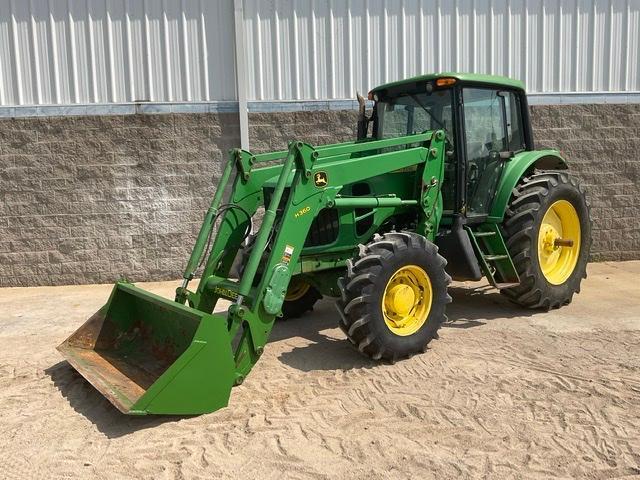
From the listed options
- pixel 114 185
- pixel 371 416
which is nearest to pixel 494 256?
pixel 371 416

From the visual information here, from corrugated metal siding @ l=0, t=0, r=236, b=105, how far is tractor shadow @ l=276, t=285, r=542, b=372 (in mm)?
3950

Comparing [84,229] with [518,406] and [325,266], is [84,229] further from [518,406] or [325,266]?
[518,406]

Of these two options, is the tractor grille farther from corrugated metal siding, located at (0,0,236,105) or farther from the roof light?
corrugated metal siding, located at (0,0,236,105)

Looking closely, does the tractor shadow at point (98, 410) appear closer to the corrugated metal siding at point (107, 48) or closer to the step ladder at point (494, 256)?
the step ladder at point (494, 256)

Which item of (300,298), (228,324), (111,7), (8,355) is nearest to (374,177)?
(300,298)

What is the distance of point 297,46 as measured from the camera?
8102 millimetres

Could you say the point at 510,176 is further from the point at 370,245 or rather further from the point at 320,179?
the point at 320,179

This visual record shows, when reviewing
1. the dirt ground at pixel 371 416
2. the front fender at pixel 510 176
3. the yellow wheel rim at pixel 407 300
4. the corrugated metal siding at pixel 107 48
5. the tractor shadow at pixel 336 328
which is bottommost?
the dirt ground at pixel 371 416

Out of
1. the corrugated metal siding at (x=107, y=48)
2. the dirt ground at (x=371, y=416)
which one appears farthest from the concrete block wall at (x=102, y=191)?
the dirt ground at (x=371, y=416)

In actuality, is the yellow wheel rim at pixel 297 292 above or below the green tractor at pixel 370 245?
below

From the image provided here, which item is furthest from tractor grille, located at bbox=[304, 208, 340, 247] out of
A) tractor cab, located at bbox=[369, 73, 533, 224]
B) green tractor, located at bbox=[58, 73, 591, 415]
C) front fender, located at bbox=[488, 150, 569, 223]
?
front fender, located at bbox=[488, 150, 569, 223]

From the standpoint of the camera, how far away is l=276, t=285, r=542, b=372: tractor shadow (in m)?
4.66

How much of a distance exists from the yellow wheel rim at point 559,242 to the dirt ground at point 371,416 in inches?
34.4

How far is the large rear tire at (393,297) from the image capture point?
430cm
